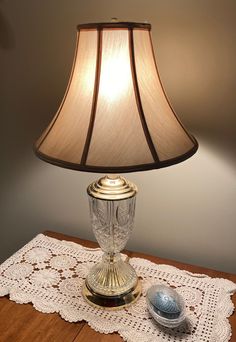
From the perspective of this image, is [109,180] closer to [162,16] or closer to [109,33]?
[109,33]

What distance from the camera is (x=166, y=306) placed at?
721mm

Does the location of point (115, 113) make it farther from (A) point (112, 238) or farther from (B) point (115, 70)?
(A) point (112, 238)

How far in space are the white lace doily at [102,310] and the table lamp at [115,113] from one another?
35 cm

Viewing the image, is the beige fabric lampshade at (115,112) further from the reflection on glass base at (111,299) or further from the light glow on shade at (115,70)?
the reflection on glass base at (111,299)

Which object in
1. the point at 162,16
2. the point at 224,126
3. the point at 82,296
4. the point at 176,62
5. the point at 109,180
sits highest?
the point at 162,16

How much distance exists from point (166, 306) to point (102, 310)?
0.15 m

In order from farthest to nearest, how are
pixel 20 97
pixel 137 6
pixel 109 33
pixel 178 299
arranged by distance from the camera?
pixel 20 97 → pixel 137 6 → pixel 178 299 → pixel 109 33

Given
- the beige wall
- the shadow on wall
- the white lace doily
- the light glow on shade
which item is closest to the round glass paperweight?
the white lace doily

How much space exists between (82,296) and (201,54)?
2.06ft

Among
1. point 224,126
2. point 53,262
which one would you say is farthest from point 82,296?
point 224,126

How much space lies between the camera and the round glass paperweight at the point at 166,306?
70 cm

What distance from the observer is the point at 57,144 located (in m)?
0.63

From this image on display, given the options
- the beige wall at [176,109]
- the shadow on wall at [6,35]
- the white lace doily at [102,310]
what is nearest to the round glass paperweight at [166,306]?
the white lace doily at [102,310]

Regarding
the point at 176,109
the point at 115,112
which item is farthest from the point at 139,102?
the point at 176,109
